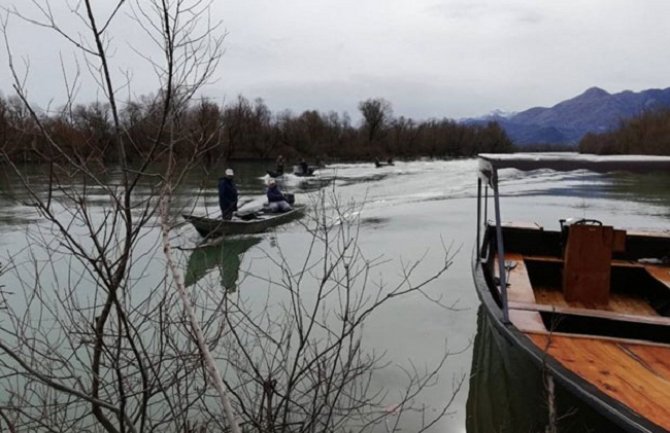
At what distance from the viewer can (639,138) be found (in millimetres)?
43594

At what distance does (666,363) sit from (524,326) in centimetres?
106

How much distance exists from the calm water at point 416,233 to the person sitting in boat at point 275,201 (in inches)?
26.1

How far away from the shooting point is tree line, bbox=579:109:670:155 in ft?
131

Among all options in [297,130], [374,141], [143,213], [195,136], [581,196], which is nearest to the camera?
[143,213]

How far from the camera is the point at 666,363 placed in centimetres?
396

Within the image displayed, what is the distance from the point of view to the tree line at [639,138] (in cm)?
4000

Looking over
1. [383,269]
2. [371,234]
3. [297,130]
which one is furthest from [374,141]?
[383,269]

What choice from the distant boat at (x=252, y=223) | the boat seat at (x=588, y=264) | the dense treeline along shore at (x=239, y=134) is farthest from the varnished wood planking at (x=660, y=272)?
the distant boat at (x=252, y=223)

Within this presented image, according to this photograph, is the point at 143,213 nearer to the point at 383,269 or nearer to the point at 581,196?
the point at 383,269

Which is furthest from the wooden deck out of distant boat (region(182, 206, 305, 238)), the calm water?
distant boat (region(182, 206, 305, 238))

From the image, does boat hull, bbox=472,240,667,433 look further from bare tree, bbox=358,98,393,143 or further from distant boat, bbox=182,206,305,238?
bare tree, bbox=358,98,393,143

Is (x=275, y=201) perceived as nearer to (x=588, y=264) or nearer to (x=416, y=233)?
(x=416, y=233)

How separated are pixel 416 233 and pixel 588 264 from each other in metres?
9.83

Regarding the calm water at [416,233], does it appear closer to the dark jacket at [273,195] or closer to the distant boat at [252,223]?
the distant boat at [252,223]
